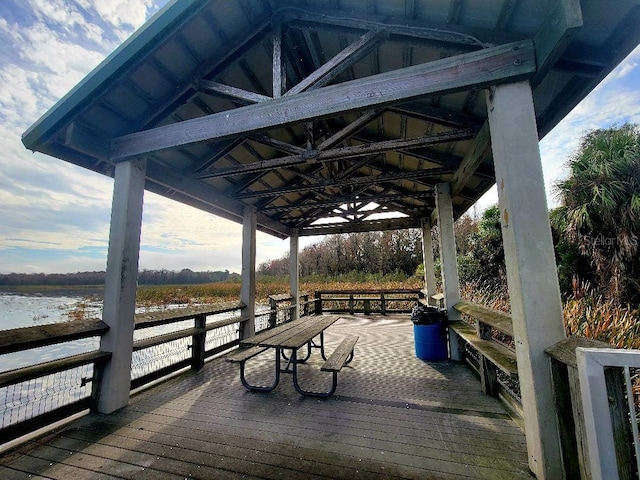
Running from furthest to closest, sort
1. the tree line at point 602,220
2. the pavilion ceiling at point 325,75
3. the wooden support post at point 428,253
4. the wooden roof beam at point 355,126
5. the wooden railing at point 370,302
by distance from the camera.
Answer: the wooden railing at point 370,302 < the wooden support post at point 428,253 < the tree line at point 602,220 < the wooden roof beam at point 355,126 < the pavilion ceiling at point 325,75

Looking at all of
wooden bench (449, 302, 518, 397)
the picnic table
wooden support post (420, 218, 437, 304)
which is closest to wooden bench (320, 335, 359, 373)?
the picnic table

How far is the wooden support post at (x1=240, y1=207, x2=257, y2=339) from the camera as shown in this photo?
5.05 m

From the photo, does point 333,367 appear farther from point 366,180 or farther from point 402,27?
point 402,27

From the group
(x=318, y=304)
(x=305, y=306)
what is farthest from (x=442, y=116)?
(x=318, y=304)

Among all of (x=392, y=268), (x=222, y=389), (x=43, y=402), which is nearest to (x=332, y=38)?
(x=222, y=389)

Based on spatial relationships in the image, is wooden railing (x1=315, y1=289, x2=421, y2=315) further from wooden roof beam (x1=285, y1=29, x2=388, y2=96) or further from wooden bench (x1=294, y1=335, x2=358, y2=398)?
wooden roof beam (x1=285, y1=29, x2=388, y2=96)

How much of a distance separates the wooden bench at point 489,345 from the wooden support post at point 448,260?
690 millimetres

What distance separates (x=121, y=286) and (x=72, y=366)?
765mm

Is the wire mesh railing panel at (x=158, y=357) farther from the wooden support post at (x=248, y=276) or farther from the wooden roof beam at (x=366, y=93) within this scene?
the wooden roof beam at (x=366, y=93)

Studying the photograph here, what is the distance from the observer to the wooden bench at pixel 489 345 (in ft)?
7.44

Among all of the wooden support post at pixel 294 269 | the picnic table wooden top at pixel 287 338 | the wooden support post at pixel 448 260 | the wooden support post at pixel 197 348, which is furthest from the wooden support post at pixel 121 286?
the wooden support post at pixel 294 269

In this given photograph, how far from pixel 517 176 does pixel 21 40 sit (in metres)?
5.37

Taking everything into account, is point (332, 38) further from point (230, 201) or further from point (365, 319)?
point (365, 319)

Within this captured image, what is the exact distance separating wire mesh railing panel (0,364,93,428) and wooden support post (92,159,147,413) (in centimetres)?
13
